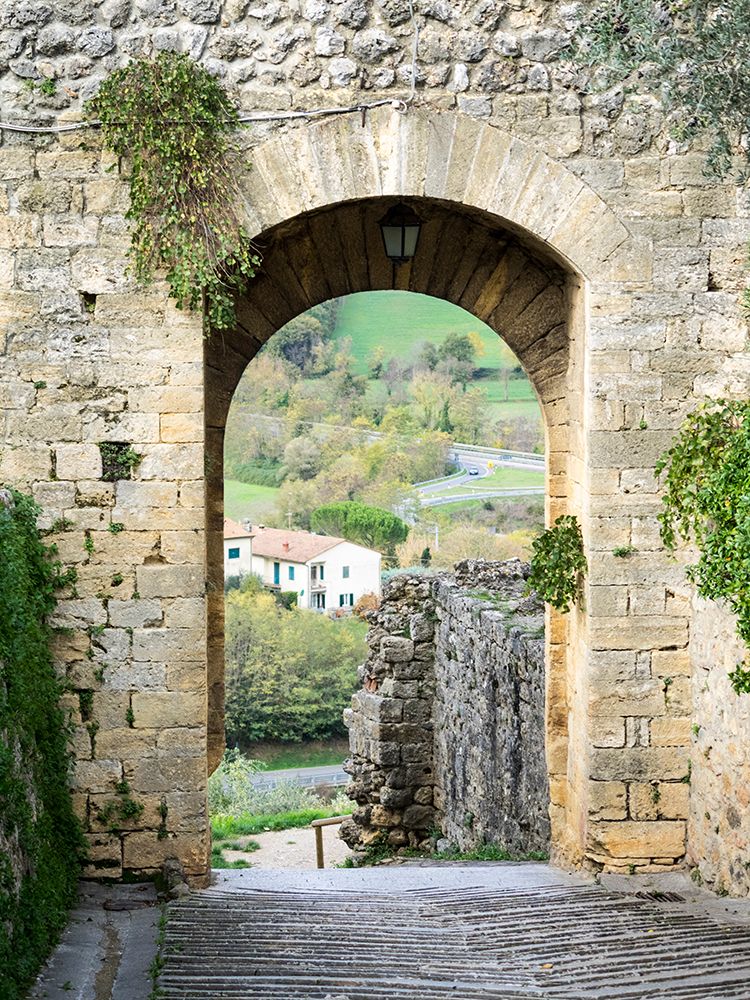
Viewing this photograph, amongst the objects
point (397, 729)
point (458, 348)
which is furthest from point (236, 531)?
point (397, 729)

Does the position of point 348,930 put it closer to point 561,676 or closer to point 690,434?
point 561,676

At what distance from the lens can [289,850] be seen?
14633 millimetres

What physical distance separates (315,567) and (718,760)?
2615 cm

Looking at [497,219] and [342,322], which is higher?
[342,322]

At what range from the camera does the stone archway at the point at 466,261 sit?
6.53 meters

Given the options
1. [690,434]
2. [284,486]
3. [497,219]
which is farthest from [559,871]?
[284,486]

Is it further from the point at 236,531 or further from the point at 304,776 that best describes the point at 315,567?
the point at 304,776

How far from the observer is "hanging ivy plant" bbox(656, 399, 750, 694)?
508 cm

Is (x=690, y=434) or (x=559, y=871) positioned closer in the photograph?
(x=690, y=434)

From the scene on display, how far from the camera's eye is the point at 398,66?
650cm

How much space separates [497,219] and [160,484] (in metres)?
2.20

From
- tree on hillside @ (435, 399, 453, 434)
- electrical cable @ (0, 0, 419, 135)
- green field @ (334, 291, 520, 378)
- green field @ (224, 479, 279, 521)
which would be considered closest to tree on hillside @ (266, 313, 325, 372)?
green field @ (334, 291, 520, 378)

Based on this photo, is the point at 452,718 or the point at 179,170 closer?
the point at 179,170

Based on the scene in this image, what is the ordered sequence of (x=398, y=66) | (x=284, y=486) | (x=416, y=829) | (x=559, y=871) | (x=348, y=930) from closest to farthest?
(x=348, y=930), (x=398, y=66), (x=559, y=871), (x=416, y=829), (x=284, y=486)
